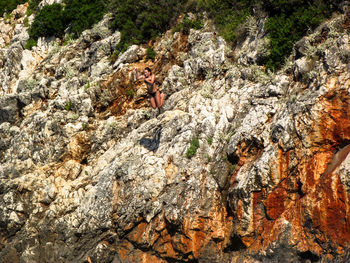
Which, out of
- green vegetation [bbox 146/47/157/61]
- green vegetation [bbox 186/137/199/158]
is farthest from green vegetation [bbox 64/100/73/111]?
green vegetation [bbox 186/137/199/158]

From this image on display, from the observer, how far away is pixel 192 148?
1430 centimetres

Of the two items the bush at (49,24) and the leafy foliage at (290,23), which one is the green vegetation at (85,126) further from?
the bush at (49,24)

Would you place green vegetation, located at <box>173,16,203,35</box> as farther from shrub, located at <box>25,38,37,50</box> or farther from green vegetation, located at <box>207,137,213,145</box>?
shrub, located at <box>25,38,37,50</box>

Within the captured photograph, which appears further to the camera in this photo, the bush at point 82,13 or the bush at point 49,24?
the bush at point 49,24

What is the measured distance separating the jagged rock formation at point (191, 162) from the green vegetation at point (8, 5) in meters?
19.4

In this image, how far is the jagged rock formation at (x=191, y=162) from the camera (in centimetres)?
1164

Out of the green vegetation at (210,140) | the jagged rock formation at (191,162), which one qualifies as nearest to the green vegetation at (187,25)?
the jagged rock formation at (191,162)

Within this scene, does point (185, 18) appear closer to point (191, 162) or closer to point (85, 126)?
point (85, 126)

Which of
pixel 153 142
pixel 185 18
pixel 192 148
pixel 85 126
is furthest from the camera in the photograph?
pixel 185 18

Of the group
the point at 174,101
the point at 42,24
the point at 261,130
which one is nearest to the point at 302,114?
the point at 261,130

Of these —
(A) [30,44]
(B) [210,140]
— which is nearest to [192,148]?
(B) [210,140]

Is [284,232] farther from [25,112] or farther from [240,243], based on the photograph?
[25,112]

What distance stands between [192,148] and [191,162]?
1.75 ft

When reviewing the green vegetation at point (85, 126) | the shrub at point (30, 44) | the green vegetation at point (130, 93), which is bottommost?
the green vegetation at point (85, 126)
